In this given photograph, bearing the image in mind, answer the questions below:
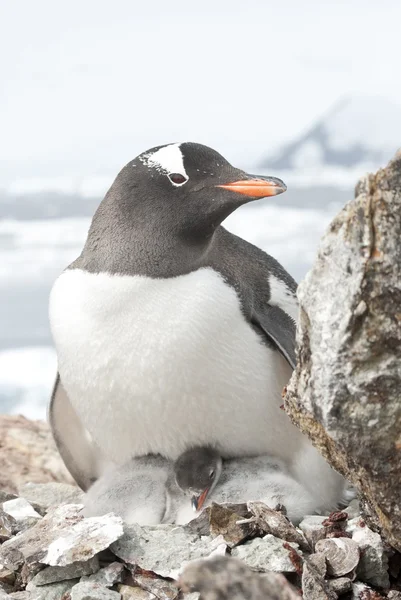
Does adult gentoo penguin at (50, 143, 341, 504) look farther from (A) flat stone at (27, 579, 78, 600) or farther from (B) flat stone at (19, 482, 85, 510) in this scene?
(B) flat stone at (19, 482, 85, 510)

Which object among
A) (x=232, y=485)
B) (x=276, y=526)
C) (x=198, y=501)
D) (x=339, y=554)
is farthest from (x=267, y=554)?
(x=232, y=485)

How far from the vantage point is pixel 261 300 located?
3.87m

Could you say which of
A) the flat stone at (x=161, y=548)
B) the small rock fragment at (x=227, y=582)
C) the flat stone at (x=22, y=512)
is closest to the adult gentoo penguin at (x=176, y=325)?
the flat stone at (x=22, y=512)

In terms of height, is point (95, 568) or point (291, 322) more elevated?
point (291, 322)

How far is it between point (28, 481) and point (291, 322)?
215 cm

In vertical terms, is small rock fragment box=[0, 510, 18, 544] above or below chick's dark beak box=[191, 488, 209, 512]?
below

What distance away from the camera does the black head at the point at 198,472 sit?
359cm

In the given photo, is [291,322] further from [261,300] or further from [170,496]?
[170,496]

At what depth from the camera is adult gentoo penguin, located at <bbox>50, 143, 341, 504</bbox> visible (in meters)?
3.59

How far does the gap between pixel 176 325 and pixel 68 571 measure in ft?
3.21

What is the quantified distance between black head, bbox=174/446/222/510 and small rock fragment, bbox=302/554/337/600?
727 mm

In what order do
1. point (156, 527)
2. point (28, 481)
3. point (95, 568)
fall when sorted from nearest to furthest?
1. point (95, 568)
2. point (156, 527)
3. point (28, 481)

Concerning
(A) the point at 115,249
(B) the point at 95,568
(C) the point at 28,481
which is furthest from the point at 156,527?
(C) the point at 28,481

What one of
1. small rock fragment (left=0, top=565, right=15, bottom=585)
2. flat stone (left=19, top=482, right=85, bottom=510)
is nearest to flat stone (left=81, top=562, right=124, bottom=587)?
small rock fragment (left=0, top=565, right=15, bottom=585)
